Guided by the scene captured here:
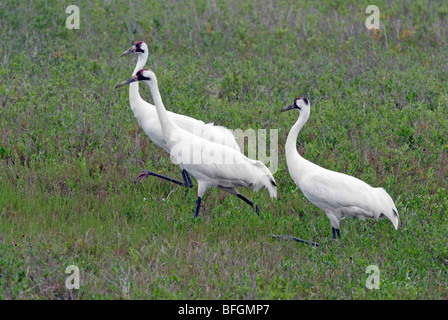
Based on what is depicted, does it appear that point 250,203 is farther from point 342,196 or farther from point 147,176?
point 147,176

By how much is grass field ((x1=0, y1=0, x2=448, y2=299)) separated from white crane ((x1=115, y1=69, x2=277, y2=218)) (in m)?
0.25

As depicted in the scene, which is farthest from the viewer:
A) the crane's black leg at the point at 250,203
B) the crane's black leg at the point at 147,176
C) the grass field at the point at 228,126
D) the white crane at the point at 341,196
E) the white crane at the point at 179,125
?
the white crane at the point at 179,125

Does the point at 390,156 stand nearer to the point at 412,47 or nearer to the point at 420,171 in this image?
the point at 420,171

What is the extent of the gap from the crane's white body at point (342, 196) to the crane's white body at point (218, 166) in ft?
1.93

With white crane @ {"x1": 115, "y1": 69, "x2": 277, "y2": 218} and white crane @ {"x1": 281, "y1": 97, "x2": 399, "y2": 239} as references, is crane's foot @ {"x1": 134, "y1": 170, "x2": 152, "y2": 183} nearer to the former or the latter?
white crane @ {"x1": 115, "y1": 69, "x2": 277, "y2": 218}

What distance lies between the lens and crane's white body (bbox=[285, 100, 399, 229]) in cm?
694

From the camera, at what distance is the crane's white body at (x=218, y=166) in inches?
301

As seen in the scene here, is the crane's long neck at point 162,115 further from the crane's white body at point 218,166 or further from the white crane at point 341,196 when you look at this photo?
the white crane at point 341,196

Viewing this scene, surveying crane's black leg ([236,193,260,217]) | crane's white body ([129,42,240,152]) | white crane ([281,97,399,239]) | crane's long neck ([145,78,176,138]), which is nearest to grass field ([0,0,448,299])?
crane's black leg ([236,193,260,217])

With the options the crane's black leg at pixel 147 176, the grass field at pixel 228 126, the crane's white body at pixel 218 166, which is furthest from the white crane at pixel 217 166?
the crane's black leg at pixel 147 176

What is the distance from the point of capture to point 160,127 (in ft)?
28.4

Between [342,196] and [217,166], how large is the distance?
1.38 meters

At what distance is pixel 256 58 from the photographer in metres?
12.0
